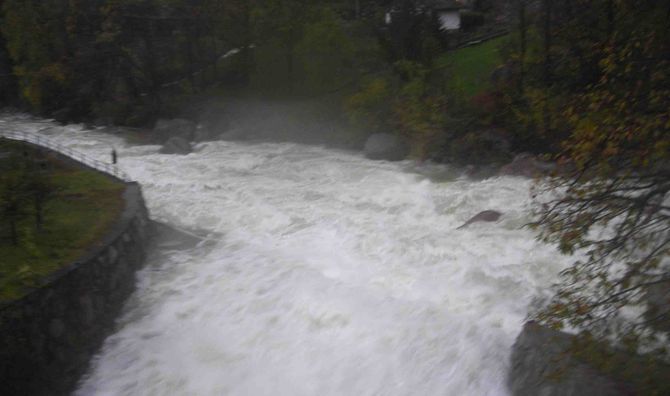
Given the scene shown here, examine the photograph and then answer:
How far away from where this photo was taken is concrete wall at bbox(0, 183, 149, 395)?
9508 mm

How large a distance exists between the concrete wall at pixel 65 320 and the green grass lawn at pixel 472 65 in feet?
52.8

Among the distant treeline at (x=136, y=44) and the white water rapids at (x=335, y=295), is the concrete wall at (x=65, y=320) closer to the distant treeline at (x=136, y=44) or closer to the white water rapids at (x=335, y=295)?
the white water rapids at (x=335, y=295)

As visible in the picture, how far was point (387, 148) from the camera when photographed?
23703mm

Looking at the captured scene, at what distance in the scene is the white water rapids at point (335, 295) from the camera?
10570 millimetres

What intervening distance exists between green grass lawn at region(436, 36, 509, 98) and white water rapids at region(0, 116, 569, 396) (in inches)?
294

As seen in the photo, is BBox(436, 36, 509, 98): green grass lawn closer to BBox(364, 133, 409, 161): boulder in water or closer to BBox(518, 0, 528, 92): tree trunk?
BBox(518, 0, 528, 92): tree trunk

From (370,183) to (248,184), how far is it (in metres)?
4.15

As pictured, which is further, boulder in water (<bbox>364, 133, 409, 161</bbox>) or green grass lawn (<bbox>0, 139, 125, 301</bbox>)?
boulder in water (<bbox>364, 133, 409, 161</bbox>)

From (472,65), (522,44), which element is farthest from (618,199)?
(472,65)

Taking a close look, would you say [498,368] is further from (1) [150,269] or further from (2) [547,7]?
(2) [547,7]

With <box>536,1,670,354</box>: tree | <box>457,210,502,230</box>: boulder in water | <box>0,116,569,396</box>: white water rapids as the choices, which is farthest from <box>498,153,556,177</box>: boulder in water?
<box>536,1,670,354</box>: tree

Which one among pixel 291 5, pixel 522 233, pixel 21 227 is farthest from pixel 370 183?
pixel 291 5

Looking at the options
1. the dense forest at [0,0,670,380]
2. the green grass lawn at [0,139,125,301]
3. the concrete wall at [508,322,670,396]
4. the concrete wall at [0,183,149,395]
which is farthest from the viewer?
the dense forest at [0,0,670,380]

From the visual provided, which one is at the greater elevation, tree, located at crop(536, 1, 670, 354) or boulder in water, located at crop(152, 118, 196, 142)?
tree, located at crop(536, 1, 670, 354)
